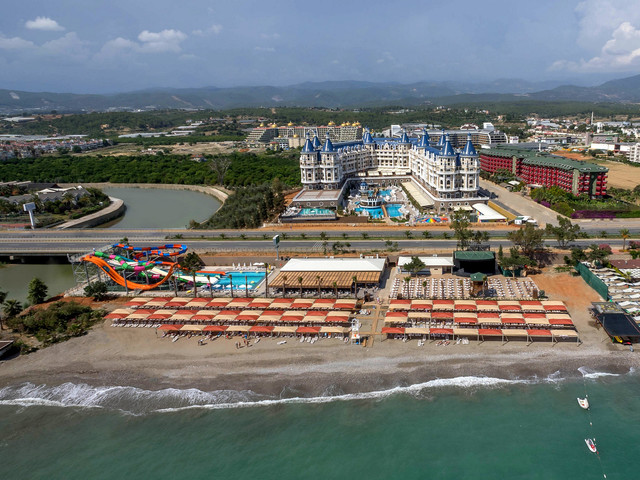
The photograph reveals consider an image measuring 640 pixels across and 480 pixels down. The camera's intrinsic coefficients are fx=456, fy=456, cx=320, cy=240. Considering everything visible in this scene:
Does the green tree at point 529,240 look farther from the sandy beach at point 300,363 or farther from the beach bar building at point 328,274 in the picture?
the beach bar building at point 328,274

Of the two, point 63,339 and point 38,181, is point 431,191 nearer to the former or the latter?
point 63,339

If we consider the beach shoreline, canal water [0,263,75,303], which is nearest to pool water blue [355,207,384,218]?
the beach shoreline

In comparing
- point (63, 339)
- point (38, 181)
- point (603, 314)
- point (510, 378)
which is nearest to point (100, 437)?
point (63, 339)

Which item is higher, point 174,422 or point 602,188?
point 602,188

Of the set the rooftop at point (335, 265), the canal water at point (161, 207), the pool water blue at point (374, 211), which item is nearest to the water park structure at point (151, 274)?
the rooftop at point (335, 265)

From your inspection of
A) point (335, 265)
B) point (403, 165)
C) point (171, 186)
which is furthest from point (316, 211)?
point (171, 186)

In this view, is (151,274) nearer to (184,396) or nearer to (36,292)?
(36,292)
